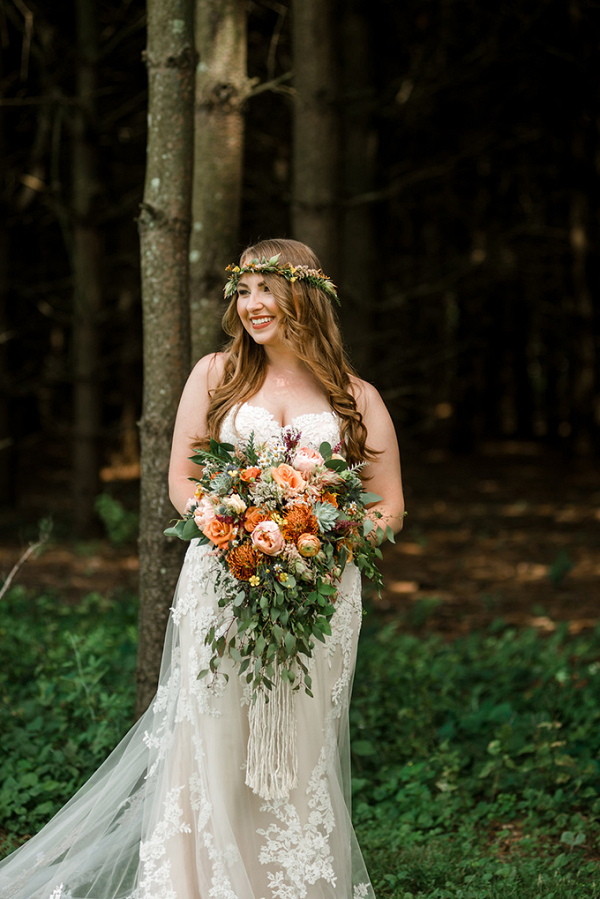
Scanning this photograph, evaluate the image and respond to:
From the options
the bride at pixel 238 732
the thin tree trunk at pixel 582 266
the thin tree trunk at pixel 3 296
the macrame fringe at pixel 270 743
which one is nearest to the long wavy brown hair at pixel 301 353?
the bride at pixel 238 732

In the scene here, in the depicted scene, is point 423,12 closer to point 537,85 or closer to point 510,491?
point 537,85

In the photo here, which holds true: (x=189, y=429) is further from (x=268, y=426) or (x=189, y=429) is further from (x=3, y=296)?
(x=3, y=296)

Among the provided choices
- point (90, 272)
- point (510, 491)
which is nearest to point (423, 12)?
point (90, 272)

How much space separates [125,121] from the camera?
45.4 feet

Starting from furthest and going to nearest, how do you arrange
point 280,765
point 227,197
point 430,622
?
point 430,622
point 227,197
point 280,765

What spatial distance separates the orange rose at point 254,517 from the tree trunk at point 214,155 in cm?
234

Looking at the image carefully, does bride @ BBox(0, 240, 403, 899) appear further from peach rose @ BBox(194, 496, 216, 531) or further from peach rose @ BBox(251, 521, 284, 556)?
peach rose @ BBox(251, 521, 284, 556)

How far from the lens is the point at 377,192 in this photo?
27.9ft

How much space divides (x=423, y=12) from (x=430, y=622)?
28.2ft

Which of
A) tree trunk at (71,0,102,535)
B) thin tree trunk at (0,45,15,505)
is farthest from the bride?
thin tree trunk at (0,45,15,505)

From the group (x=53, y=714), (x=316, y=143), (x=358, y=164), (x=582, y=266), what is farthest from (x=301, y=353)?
(x=582, y=266)

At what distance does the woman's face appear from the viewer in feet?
11.4

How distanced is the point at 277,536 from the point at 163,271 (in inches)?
76.8

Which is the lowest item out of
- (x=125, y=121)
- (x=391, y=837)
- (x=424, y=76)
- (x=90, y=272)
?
(x=391, y=837)
